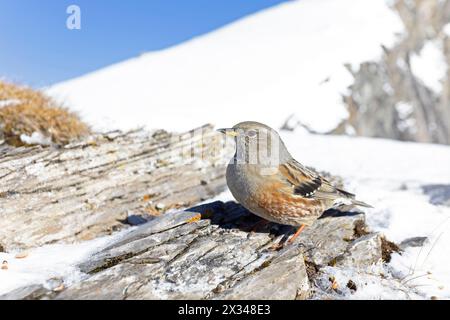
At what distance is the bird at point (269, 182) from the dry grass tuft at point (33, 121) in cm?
405

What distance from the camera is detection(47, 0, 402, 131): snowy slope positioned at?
18297 millimetres

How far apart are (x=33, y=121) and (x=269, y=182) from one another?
16.8 ft

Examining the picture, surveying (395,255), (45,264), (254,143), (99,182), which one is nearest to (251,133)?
(254,143)

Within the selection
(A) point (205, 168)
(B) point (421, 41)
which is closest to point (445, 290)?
(A) point (205, 168)

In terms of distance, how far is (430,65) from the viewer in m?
29.4

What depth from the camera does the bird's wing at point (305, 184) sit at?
5.10 metres

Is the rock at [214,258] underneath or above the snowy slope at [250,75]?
underneath

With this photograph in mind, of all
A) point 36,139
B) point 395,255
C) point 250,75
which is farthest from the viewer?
point 250,75

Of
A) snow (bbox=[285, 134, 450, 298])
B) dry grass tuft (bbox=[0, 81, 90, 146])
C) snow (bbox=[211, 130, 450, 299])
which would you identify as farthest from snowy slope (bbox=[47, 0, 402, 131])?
dry grass tuft (bbox=[0, 81, 90, 146])

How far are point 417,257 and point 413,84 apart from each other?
2459 centimetres

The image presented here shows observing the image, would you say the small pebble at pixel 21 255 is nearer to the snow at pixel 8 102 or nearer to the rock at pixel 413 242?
the snow at pixel 8 102

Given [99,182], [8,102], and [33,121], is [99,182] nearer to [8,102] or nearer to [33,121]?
[33,121]

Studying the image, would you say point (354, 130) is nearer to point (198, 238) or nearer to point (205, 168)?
point (205, 168)

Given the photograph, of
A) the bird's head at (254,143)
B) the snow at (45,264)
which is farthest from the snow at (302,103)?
the bird's head at (254,143)
